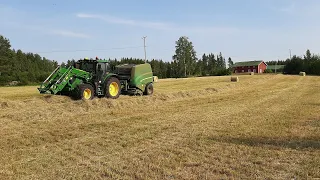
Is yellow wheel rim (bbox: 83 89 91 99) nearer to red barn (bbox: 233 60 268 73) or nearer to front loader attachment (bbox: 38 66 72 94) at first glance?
front loader attachment (bbox: 38 66 72 94)

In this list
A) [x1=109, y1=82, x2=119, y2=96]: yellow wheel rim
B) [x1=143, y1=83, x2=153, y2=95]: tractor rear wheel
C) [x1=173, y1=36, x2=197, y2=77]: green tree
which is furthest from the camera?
[x1=173, y1=36, x2=197, y2=77]: green tree

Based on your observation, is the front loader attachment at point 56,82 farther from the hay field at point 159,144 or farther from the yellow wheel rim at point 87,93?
the hay field at point 159,144

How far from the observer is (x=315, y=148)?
632 cm

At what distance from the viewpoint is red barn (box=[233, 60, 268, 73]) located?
322 ft

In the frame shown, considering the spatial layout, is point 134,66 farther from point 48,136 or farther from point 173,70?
point 173,70

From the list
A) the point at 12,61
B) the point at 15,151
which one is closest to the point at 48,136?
the point at 15,151

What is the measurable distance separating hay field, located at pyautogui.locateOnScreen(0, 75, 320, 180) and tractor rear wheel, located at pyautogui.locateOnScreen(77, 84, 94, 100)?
1922 mm

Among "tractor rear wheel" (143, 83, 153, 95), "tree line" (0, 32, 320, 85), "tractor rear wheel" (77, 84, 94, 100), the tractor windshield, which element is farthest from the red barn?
"tractor rear wheel" (77, 84, 94, 100)

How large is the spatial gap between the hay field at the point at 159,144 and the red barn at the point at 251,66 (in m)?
89.8

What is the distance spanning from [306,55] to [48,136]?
3587 inches

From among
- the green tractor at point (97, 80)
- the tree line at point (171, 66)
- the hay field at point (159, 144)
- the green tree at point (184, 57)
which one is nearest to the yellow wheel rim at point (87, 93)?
the green tractor at point (97, 80)

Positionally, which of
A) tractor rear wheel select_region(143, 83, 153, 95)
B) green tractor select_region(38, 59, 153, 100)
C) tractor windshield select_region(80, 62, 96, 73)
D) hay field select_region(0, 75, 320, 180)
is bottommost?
hay field select_region(0, 75, 320, 180)

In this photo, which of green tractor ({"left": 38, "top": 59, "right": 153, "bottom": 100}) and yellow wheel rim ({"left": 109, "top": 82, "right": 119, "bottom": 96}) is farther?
yellow wheel rim ({"left": 109, "top": 82, "right": 119, "bottom": 96})

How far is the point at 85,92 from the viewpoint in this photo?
14.2 metres
